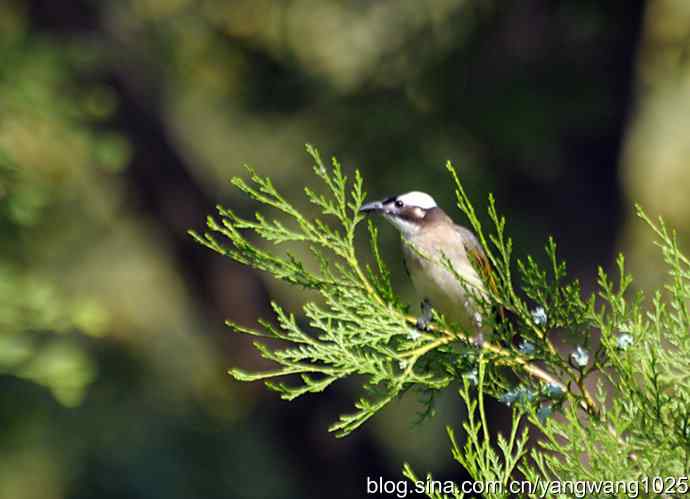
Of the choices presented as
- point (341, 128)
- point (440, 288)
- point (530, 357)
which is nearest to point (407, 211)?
point (440, 288)

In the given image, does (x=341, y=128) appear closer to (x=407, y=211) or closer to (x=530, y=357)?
(x=407, y=211)

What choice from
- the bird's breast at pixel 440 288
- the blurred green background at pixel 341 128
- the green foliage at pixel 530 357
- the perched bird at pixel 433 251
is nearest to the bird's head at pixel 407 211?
the perched bird at pixel 433 251

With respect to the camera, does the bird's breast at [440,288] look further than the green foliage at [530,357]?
Yes

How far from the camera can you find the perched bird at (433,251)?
327 cm

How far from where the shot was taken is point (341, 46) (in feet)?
21.8

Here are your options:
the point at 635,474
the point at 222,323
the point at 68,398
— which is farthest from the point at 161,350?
the point at 635,474

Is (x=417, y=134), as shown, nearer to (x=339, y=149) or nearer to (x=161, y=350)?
(x=339, y=149)

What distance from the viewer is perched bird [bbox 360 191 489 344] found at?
129 inches

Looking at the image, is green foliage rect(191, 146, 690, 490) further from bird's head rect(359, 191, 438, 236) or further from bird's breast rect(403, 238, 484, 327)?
bird's head rect(359, 191, 438, 236)

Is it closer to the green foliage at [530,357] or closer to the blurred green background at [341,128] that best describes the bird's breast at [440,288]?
the green foliage at [530,357]

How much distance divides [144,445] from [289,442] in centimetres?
171

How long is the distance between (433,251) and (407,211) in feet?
0.54

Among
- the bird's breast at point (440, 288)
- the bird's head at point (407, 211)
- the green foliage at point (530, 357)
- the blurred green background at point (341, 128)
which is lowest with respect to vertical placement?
the green foliage at point (530, 357)

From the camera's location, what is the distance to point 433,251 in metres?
3.53
